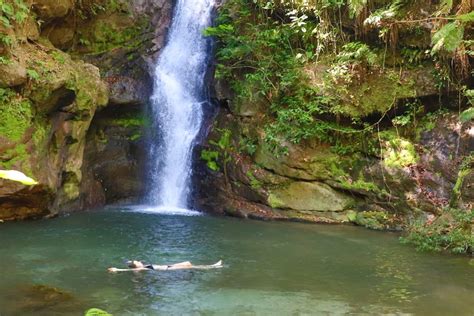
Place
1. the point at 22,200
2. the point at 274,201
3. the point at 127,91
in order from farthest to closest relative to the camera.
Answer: the point at 127,91
the point at 274,201
the point at 22,200

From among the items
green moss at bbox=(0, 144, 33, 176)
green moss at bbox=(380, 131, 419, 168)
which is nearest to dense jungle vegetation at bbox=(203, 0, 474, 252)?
green moss at bbox=(380, 131, 419, 168)

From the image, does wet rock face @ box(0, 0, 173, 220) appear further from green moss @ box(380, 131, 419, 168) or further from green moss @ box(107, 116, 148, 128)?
green moss @ box(380, 131, 419, 168)

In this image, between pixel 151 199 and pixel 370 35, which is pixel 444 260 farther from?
pixel 151 199

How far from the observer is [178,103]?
15727mm

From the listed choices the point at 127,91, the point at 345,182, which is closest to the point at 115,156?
the point at 127,91

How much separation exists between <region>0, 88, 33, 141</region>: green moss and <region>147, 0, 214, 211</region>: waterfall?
15.4 feet

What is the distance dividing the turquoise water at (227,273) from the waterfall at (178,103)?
3537 millimetres

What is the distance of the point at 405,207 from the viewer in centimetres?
1173

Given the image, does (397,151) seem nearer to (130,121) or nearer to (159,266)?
(159,266)

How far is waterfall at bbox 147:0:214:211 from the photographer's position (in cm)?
1501

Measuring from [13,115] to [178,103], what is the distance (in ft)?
18.5

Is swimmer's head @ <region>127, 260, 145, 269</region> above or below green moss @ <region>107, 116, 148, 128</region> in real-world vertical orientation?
below

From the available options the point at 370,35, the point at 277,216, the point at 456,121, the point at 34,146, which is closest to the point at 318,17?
the point at 370,35

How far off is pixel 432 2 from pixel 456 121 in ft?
10.0
